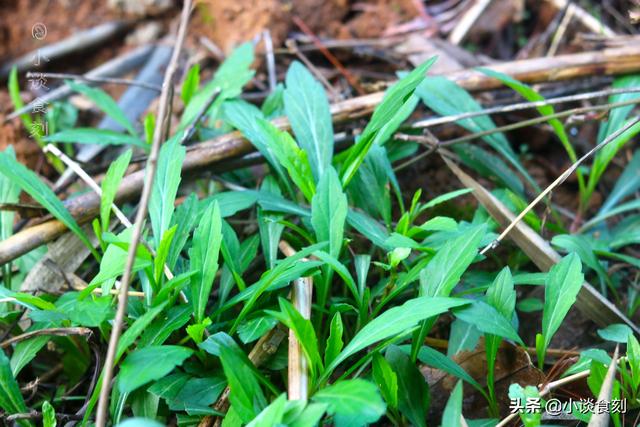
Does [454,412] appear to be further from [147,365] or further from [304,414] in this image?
[147,365]

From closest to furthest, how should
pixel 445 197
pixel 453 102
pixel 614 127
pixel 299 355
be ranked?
pixel 299 355 < pixel 445 197 < pixel 453 102 < pixel 614 127

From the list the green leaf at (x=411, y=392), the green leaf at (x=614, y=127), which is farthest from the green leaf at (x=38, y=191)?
the green leaf at (x=614, y=127)

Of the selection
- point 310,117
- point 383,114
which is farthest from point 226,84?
point 383,114

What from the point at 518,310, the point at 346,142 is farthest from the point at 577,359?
the point at 346,142

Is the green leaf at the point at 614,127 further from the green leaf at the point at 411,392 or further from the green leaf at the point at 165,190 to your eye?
the green leaf at the point at 165,190

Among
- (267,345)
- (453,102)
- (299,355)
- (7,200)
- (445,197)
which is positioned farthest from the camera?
(453,102)

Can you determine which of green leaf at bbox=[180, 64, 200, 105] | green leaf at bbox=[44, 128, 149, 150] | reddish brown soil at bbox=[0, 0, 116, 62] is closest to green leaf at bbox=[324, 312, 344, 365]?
green leaf at bbox=[44, 128, 149, 150]

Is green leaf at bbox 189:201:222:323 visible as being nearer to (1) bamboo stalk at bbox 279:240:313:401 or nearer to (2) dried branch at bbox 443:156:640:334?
(1) bamboo stalk at bbox 279:240:313:401

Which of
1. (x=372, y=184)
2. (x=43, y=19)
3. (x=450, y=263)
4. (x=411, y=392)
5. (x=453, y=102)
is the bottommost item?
(x=411, y=392)
